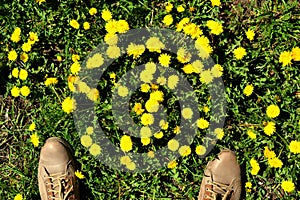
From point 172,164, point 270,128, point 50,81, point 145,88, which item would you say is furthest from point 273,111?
point 50,81

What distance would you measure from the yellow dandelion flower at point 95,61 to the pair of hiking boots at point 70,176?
0.59 m

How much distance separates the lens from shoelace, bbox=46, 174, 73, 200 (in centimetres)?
313

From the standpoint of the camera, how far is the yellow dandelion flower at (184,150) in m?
2.99

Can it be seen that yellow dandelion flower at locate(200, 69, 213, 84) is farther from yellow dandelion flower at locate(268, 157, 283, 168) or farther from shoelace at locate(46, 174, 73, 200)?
shoelace at locate(46, 174, 73, 200)

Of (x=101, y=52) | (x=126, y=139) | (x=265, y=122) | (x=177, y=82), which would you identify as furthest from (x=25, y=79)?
(x=265, y=122)

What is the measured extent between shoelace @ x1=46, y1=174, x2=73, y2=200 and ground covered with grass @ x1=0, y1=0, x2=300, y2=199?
121 mm

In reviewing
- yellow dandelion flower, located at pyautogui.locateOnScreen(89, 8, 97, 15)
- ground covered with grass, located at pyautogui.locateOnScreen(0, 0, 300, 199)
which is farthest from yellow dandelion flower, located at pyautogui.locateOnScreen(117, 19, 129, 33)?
yellow dandelion flower, located at pyautogui.locateOnScreen(89, 8, 97, 15)

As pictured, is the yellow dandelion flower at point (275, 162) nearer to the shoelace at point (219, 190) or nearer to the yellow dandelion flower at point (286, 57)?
the shoelace at point (219, 190)

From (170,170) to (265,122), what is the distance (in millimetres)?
751

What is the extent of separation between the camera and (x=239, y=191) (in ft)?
10.2

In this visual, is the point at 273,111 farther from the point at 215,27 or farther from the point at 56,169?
the point at 56,169

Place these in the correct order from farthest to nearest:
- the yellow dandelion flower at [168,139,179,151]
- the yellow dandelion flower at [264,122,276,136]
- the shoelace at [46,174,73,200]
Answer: the shoelace at [46,174,73,200]
the yellow dandelion flower at [168,139,179,151]
the yellow dandelion flower at [264,122,276,136]

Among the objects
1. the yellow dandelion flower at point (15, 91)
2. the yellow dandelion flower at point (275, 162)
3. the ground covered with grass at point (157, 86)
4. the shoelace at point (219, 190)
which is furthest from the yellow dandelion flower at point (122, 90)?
the yellow dandelion flower at point (275, 162)

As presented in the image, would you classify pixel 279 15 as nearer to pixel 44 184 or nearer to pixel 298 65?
pixel 298 65
